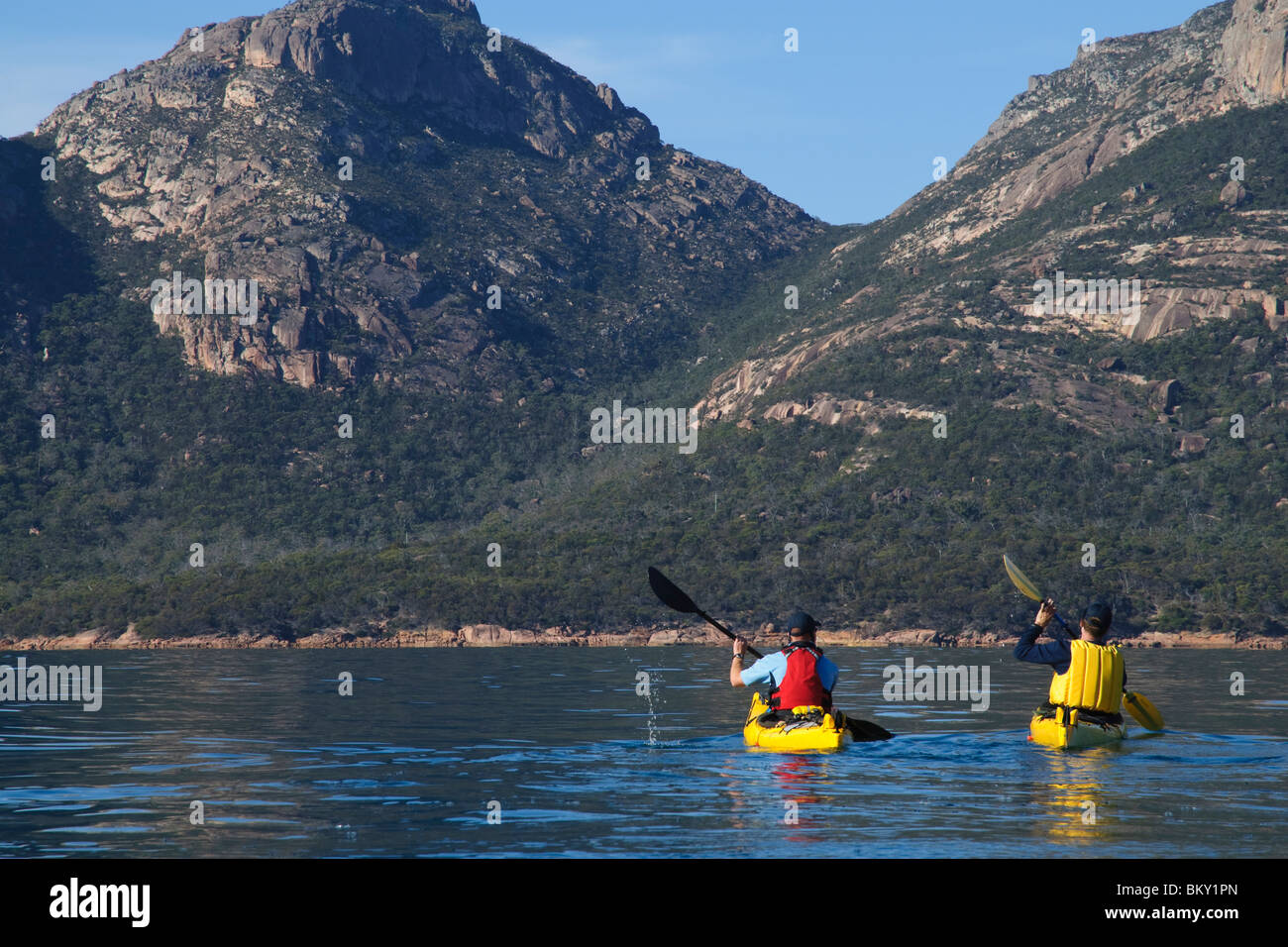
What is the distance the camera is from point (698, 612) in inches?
1029

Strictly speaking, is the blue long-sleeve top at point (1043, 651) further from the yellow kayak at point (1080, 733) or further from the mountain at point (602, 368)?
the mountain at point (602, 368)

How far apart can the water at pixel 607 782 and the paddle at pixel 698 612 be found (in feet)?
1.09

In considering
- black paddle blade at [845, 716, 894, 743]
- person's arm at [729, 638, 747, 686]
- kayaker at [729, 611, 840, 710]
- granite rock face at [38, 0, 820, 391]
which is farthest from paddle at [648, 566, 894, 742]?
granite rock face at [38, 0, 820, 391]

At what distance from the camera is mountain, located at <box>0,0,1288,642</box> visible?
8994 centimetres

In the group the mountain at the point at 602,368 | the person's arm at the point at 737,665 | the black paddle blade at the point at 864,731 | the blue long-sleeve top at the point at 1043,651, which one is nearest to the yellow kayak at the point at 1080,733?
the blue long-sleeve top at the point at 1043,651

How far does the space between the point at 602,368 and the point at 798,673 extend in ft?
480

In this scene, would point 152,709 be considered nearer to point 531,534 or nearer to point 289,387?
point 531,534

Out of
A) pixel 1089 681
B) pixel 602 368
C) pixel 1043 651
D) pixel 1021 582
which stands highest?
pixel 602 368

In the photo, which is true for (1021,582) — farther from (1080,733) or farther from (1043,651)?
(1043,651)

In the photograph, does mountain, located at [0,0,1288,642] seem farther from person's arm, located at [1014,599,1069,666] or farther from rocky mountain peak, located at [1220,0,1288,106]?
person's arm, located at [1014,599,1069,666]

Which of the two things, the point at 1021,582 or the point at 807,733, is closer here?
the point at 807,733

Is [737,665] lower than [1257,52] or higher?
lower

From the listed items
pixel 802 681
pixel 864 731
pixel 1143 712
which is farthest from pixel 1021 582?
pixel 802 681
